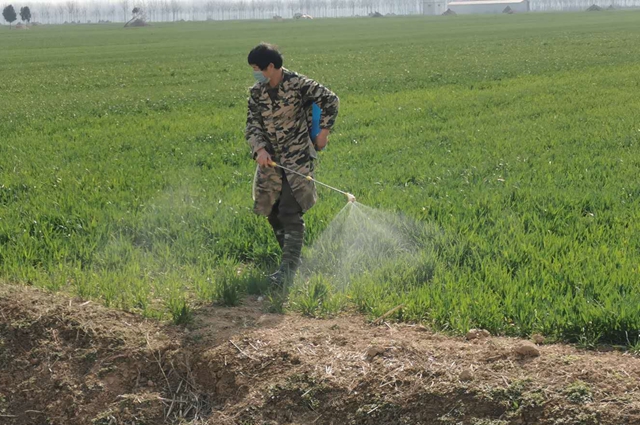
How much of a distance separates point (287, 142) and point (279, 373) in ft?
6.29

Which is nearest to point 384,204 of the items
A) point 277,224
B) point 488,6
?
point 277,224

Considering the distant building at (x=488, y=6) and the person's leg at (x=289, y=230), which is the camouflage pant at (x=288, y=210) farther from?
the distant building at (x=488, y=6)

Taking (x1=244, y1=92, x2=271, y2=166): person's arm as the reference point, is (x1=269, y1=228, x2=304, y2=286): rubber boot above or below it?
below

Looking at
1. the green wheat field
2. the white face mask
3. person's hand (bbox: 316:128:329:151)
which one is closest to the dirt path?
the green wheat field

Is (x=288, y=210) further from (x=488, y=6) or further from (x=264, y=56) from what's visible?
(x=488, y=6)

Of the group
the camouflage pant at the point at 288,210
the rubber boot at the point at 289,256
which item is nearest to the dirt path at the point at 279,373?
the rubber boot at the point at 289,256

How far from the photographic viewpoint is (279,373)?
4250 mm

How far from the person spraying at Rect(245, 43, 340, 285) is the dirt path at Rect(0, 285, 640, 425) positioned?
836 millimetres

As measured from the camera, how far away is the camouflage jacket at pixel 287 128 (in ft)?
17.8

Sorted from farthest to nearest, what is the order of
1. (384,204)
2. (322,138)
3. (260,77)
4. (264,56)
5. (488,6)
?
(488,6), (384,204), (322,138), (260,77), (264,56)

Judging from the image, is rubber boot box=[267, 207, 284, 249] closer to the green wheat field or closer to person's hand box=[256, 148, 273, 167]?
the green wheat field

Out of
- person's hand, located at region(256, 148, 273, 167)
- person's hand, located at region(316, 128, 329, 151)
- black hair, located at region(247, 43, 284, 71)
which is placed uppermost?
black hair, located at region(247, 43, 284, 71)

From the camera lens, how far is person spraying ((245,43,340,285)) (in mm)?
5418

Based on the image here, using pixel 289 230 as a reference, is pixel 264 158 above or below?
above
